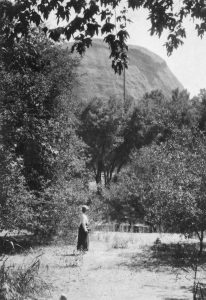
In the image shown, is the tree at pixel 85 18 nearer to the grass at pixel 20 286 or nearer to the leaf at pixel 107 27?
the leaf at pixel 107 27

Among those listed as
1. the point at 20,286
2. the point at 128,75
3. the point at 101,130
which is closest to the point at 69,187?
the point at 20,286

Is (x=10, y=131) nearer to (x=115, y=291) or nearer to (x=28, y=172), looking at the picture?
(x=115, y=291)

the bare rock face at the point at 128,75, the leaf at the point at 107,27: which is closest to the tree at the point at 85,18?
the leaf at the point at 107,27

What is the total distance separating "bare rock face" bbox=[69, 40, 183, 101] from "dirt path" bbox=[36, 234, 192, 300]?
10118cm

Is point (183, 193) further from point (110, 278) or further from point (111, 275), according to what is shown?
point (110, 278)

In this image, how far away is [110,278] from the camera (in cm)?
1181

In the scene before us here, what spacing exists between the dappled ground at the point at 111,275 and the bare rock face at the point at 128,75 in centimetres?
10005

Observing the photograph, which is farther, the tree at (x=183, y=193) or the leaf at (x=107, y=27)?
the tree at (x=183, y=193)

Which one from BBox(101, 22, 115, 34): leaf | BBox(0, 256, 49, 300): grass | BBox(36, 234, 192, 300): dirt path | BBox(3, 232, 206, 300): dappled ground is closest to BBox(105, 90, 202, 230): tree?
BBox(3, 232, 206, 300): dappled ground

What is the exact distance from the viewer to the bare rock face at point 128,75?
417 ft

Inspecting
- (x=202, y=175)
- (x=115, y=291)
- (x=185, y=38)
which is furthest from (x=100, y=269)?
(x=185, y=38)

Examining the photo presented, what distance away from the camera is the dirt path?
33.1 feet

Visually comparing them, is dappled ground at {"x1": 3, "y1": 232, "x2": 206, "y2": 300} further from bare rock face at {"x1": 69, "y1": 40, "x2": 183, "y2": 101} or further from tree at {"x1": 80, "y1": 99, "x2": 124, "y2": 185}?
bare rock face at {"x1": 69, "y1": 40, "x2": 183, "y2": 101}

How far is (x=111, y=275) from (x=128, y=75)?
426 ft
